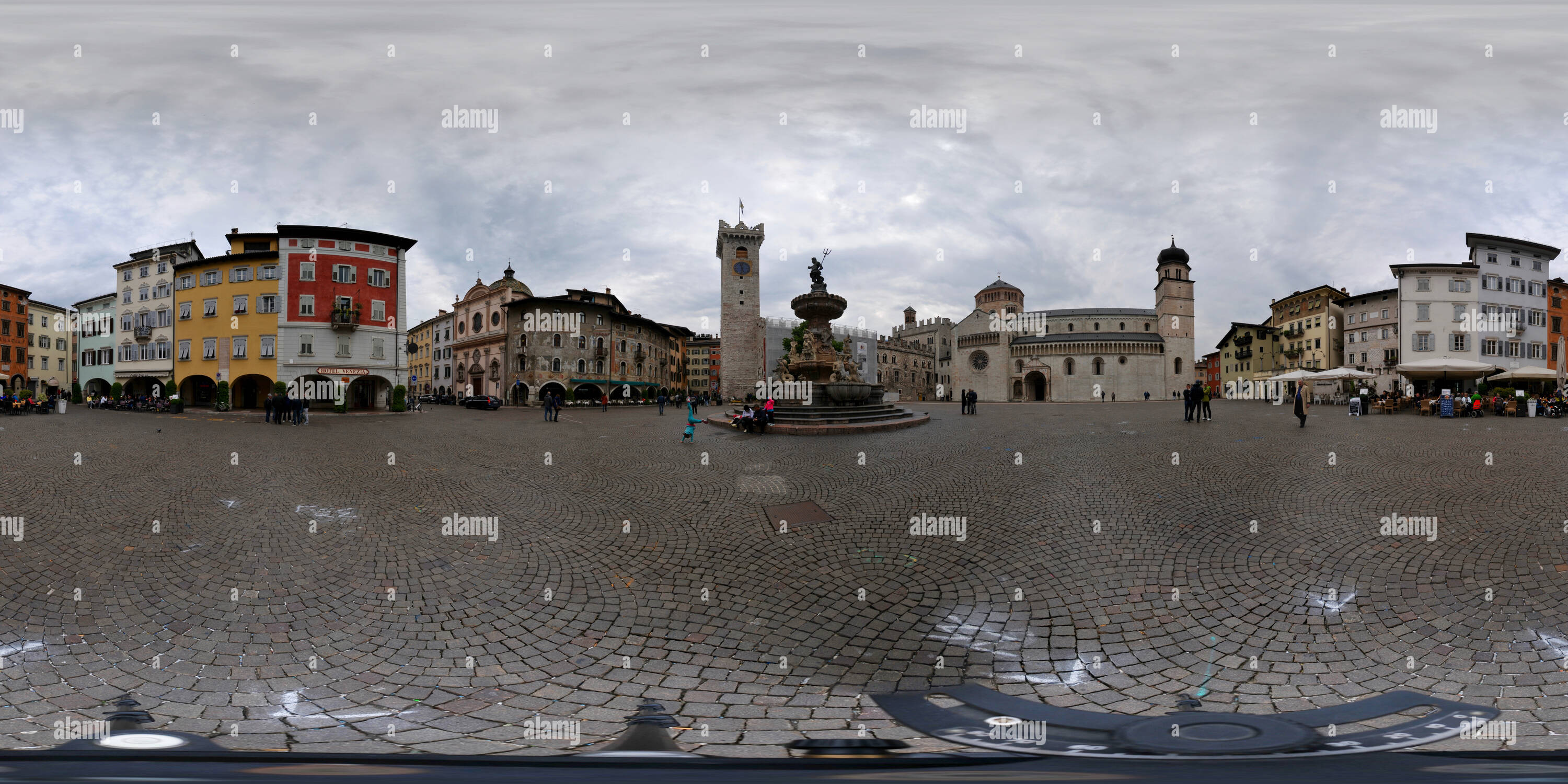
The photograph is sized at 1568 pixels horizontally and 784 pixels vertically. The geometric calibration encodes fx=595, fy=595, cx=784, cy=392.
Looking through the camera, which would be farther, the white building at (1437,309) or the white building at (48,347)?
the white building at (48,347)

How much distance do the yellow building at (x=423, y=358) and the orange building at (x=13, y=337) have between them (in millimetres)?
33017

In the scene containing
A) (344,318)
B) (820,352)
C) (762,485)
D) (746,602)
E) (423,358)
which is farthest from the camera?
(423,358)

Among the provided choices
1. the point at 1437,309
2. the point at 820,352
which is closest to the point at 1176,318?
the point at 1437,309

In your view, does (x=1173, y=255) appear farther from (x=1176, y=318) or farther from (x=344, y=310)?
(x=344, y=310)

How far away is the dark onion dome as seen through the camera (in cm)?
7306

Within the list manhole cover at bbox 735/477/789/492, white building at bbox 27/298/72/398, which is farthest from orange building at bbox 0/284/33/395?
manhole cover at bbox 735/477/789/492

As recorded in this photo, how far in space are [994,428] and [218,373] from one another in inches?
1807

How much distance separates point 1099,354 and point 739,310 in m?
43.2

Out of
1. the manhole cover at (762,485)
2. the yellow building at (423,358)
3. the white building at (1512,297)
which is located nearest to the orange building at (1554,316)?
the white building at (1512,297)

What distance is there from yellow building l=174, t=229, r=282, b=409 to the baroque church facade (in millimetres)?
68506

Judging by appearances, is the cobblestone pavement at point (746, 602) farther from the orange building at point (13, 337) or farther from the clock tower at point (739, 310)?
the orange building at point (13, 337)

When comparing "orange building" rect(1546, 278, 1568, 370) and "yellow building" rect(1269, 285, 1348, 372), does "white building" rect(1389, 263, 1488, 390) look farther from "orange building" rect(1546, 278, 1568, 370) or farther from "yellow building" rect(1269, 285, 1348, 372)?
"yellow building" rect(1269, 285, 1348, 372)

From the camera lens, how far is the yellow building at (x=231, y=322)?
119ft

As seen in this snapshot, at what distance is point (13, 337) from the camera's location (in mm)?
53312
